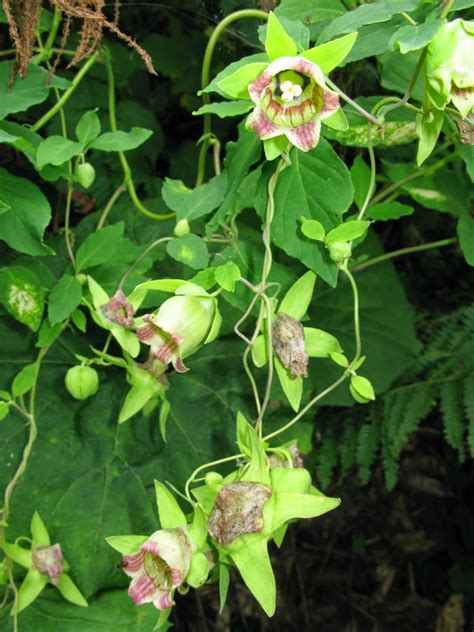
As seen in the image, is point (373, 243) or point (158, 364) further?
point (373, 243)

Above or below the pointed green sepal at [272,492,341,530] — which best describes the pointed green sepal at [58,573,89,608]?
below

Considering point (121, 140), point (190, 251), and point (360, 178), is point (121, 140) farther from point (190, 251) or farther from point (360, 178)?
point (360, 178)

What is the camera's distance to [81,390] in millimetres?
1318

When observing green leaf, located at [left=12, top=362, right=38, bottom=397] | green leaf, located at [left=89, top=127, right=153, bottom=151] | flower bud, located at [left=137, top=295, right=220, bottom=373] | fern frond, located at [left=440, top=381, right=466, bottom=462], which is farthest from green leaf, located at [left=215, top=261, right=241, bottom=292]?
fern frond, located at [left=440, top=381, right=466, bottom=462]

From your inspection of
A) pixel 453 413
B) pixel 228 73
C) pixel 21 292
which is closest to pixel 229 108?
pixel 228 73

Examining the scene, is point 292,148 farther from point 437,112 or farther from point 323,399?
point 323,399

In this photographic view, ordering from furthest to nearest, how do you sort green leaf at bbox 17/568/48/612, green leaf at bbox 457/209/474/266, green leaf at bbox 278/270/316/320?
green leaf at bbox 457/209/474/266, green leaf at bbox 17/568/48/612, green leaf at bbox 278/270/316/320

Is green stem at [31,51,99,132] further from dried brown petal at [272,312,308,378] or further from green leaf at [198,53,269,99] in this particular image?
dried brown petal at [272,312,308,378]

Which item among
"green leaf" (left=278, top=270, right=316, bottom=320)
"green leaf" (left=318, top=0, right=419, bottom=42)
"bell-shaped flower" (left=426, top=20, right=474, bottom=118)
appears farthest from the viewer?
"green leaf" (left=278, top=270, right=316, bottom=320)

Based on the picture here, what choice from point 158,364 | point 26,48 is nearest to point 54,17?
point 26,48

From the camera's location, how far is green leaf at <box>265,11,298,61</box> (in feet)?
3.03

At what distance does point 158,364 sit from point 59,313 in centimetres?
19

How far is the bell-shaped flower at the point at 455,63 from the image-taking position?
2.94 feet

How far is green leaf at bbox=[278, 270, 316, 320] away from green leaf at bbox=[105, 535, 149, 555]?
378mm
